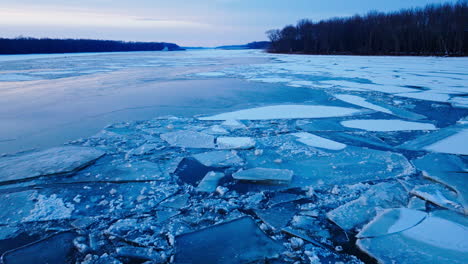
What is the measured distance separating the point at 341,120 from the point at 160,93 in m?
4.37

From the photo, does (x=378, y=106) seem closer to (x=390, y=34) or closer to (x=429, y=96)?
(x=429, y=96)

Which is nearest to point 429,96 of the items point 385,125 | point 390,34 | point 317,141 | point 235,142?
point 385,125

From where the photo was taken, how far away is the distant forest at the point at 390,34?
2484 centimetres

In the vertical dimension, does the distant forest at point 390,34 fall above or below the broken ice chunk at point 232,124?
above

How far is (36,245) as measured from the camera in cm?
150

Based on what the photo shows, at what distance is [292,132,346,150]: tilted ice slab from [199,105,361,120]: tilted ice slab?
36.7 inches

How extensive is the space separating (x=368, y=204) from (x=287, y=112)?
9.38ft

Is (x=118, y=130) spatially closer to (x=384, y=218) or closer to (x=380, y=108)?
(x=384, y=218)

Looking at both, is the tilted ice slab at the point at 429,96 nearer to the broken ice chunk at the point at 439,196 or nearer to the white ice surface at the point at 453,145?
the white ice surface at the point at 453,145

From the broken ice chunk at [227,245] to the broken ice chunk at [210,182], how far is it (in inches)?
19.1

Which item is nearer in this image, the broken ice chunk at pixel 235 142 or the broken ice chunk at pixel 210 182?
the broken ice chunk at pixel 210 182

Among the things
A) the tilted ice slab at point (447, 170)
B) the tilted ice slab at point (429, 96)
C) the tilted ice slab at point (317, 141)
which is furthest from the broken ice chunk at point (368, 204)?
the tilted ice slab at point (429, 96)

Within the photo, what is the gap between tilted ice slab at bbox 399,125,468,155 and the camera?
111 inches

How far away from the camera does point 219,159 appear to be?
8.88 feet
